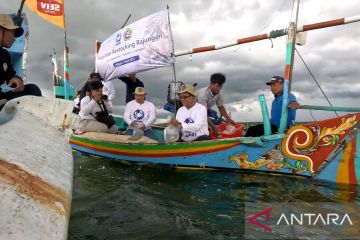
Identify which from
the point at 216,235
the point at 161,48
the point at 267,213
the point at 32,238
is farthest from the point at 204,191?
the point at 161,48

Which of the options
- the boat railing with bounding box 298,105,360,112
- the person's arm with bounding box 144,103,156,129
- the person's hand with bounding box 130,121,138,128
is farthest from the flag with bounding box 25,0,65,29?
the boat railing with bounding box 298,105,360,112

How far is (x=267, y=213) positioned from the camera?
4016 mm

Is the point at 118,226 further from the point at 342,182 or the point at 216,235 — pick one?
the point at 342,182

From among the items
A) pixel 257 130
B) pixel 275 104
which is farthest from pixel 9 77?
pixel 275 104

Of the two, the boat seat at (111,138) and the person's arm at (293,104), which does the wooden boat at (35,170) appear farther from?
the person's arm at (293,104)

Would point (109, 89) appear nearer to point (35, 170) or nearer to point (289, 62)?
point (289, 62)

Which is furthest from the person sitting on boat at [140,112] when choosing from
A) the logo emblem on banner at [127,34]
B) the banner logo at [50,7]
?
the banner logo at [50,7]

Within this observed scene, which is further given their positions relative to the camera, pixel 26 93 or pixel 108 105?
pixel 108 105

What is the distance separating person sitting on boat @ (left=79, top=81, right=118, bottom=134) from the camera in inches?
312

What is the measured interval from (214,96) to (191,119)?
1.76 metres

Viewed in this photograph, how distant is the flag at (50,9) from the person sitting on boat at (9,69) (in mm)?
7627

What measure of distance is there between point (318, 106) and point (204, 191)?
266cm

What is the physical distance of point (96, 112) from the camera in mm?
8312

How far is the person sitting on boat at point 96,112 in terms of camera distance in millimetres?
7916
